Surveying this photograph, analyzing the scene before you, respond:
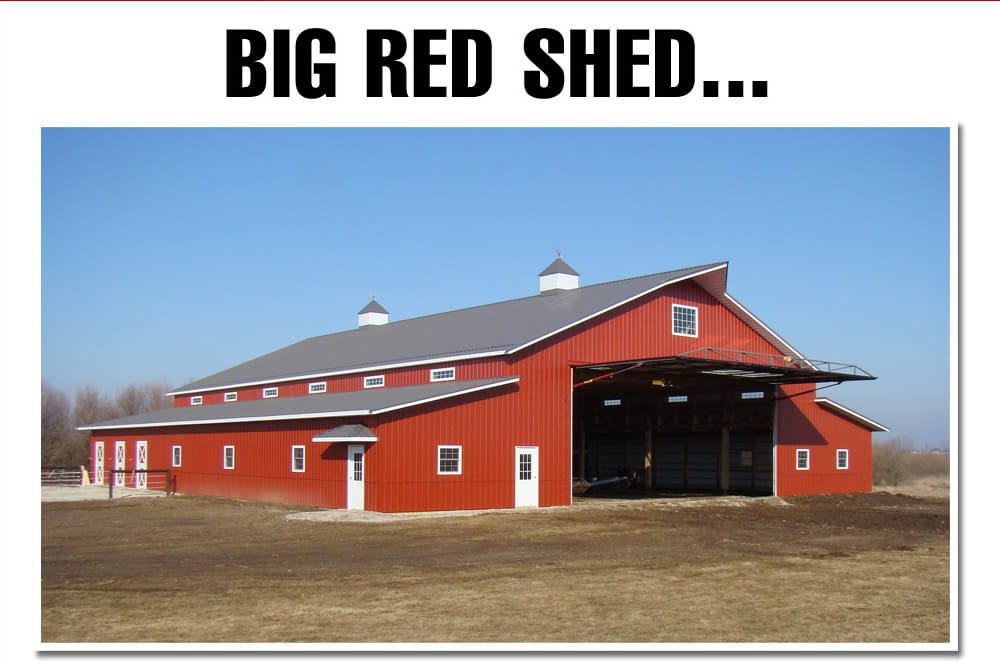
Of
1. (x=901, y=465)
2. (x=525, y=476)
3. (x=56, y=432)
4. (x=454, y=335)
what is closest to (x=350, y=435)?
(x=525, y=476)

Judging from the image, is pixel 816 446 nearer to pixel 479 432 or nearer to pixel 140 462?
pixel 479 432

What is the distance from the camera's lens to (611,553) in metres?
19.0

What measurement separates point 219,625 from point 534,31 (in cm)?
789

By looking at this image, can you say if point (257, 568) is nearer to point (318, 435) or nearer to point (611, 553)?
point (611, 553)

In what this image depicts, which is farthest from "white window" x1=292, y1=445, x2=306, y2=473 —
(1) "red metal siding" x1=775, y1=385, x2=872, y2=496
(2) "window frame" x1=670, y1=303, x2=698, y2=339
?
(1) "red metal siding" x1=775, y1=385, x2=872, y2=496

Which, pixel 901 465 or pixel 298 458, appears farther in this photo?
pixel 901 465

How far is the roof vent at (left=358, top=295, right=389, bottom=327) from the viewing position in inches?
1906

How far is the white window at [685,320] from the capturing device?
34.0 m

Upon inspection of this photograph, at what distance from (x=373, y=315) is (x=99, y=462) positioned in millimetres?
14597

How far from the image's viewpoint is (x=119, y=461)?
45.5 m

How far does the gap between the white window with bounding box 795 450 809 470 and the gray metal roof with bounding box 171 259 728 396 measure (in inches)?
366

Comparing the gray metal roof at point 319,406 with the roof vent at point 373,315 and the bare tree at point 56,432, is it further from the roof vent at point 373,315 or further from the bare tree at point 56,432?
the bare tree at point 56,432

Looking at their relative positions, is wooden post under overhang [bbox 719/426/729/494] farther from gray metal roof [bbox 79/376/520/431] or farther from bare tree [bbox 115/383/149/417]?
bare tree [bbox 115/383/149/417]
